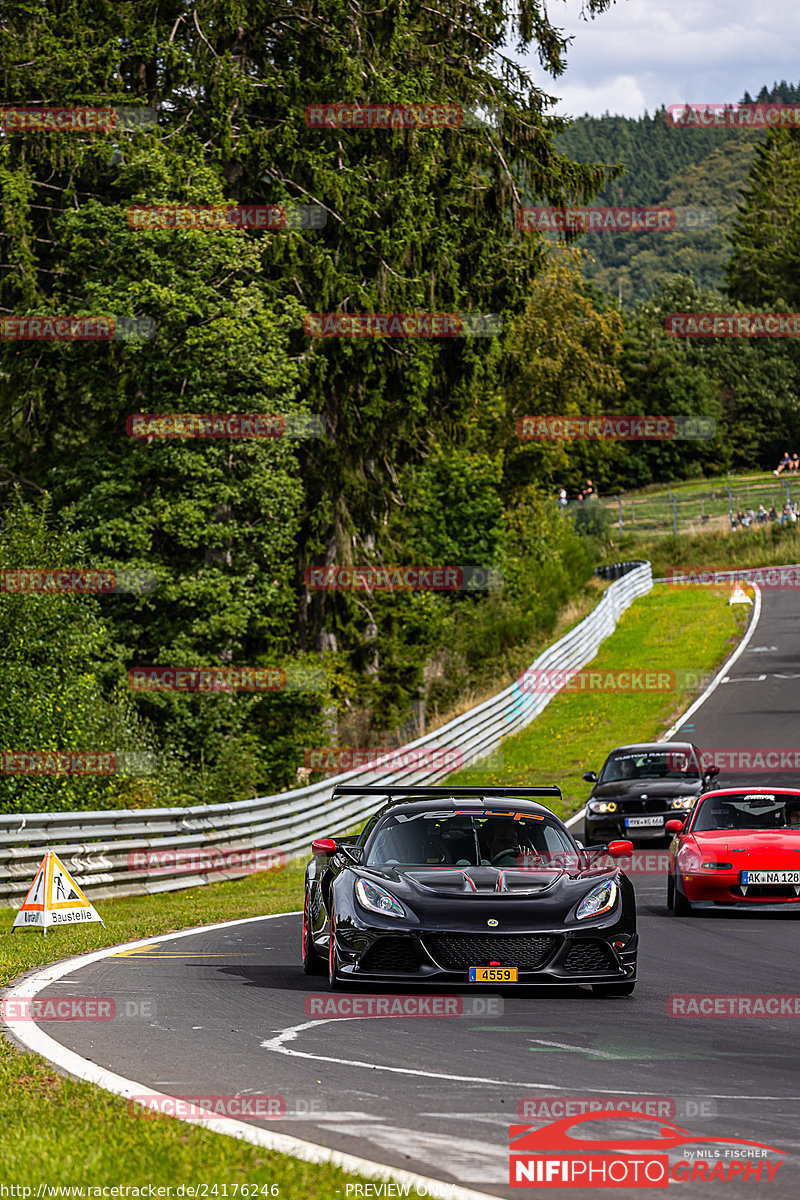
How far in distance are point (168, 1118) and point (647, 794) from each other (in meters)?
18.1

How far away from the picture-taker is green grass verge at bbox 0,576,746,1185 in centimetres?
536

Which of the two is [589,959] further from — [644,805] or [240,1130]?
[644,805]

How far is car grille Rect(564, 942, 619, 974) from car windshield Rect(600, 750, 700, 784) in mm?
14569

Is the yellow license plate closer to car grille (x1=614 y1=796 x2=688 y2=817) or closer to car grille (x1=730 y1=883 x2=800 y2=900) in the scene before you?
car grille (x1=730 y1=883 x2=800 y2=900)

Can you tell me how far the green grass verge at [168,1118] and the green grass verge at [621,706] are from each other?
57 mm

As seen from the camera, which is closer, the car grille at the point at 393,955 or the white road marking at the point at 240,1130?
the white road marking at the point at 240,1130

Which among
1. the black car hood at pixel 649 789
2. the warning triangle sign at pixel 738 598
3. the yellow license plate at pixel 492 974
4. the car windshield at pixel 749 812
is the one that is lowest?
the black car hood at pixel 649 789

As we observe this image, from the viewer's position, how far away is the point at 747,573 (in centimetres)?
6788

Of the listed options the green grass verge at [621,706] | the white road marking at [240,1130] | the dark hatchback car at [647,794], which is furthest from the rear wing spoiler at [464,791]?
the green grass verge at [621,706]

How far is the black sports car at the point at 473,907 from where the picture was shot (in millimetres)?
9562

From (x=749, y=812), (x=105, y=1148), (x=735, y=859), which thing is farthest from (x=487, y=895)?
(x=749, y=812)

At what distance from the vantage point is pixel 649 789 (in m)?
23.8

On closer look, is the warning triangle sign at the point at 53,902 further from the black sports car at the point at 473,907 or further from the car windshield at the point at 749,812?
the car windshield at the point at 749,812

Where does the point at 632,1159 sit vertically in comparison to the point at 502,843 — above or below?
above
